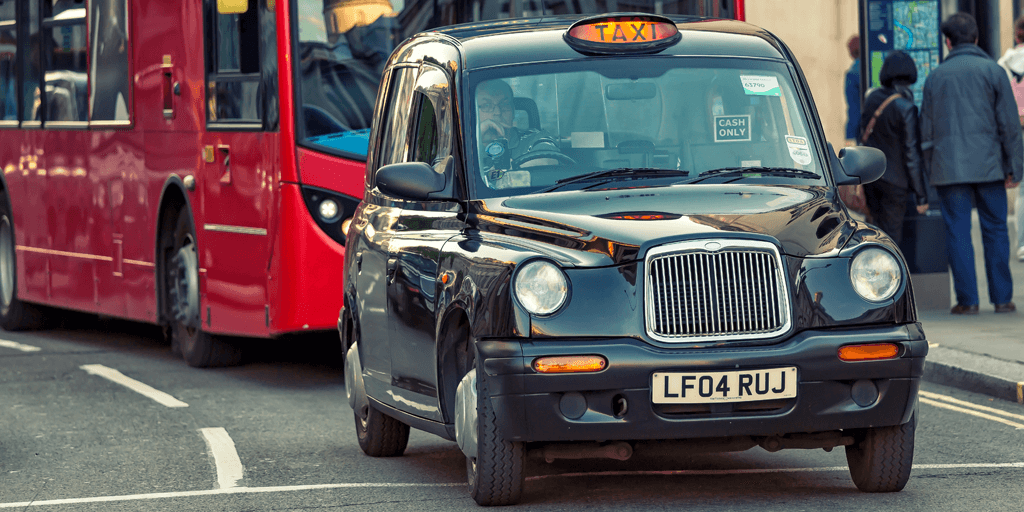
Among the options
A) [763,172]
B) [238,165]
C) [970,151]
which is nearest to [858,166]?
[763,172]

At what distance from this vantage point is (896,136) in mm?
13227

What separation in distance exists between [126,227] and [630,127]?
7.15m

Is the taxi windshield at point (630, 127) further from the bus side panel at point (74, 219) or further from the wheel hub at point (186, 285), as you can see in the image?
the bus side panel at point (74, 219)

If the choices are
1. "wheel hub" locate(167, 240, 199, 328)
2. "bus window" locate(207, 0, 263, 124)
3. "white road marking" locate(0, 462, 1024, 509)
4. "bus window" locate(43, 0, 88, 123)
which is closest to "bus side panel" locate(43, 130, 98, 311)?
"bus window" locate(43, 0, 88, 123)

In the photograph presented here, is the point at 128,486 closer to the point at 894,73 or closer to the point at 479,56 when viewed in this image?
the point at 479,56

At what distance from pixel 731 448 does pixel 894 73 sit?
7413 mm

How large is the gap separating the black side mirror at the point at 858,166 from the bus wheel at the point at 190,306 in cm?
591

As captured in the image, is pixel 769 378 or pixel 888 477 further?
pixel 888 477

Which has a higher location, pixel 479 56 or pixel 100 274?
pixel 479 56

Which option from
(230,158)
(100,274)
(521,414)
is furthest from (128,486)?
(100,274)

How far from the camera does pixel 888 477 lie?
648cm

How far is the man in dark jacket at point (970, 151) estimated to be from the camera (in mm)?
12812

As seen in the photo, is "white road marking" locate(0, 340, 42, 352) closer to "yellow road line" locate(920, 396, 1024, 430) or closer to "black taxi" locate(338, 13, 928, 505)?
→ "black taxi" locate(338, 13, 928, 505)

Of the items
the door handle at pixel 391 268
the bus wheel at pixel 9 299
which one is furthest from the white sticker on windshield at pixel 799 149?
the bus wheel at pixel 9 299
